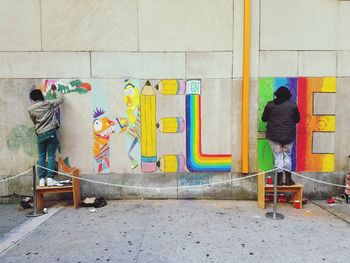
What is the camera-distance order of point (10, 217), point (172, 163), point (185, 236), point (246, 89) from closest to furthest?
point (185, 236), point (10, 217), point (246, 89), point (172, 163)

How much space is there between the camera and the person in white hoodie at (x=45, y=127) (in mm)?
6000

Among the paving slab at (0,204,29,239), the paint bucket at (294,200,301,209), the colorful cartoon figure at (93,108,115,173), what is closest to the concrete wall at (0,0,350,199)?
the colorful cartoon figure at (93,108,115,173)

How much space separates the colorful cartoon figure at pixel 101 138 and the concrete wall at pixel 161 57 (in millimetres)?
130

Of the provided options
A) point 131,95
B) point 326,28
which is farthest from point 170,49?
point 326,28

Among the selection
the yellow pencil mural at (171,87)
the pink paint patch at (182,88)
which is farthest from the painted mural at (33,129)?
the pink paint patch at (182,88)

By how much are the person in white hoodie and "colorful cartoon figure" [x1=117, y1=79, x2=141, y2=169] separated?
4.35ft

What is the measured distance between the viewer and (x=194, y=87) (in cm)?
646

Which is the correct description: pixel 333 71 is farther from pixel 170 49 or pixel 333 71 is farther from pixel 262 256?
pixel 262 256

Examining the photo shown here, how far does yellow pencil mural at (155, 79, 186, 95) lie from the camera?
6.44 meters

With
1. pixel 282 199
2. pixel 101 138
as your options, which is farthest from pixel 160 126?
pixel 282 199

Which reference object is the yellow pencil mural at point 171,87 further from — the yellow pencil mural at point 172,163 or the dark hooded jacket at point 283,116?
the dark hooded jacket at point 283,116

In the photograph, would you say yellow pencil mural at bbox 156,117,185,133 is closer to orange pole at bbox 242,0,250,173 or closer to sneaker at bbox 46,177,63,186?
orange pole at bbox 242,0,250,173

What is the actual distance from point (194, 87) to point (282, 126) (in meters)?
1.96

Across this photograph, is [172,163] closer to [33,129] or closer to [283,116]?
[283,116]
